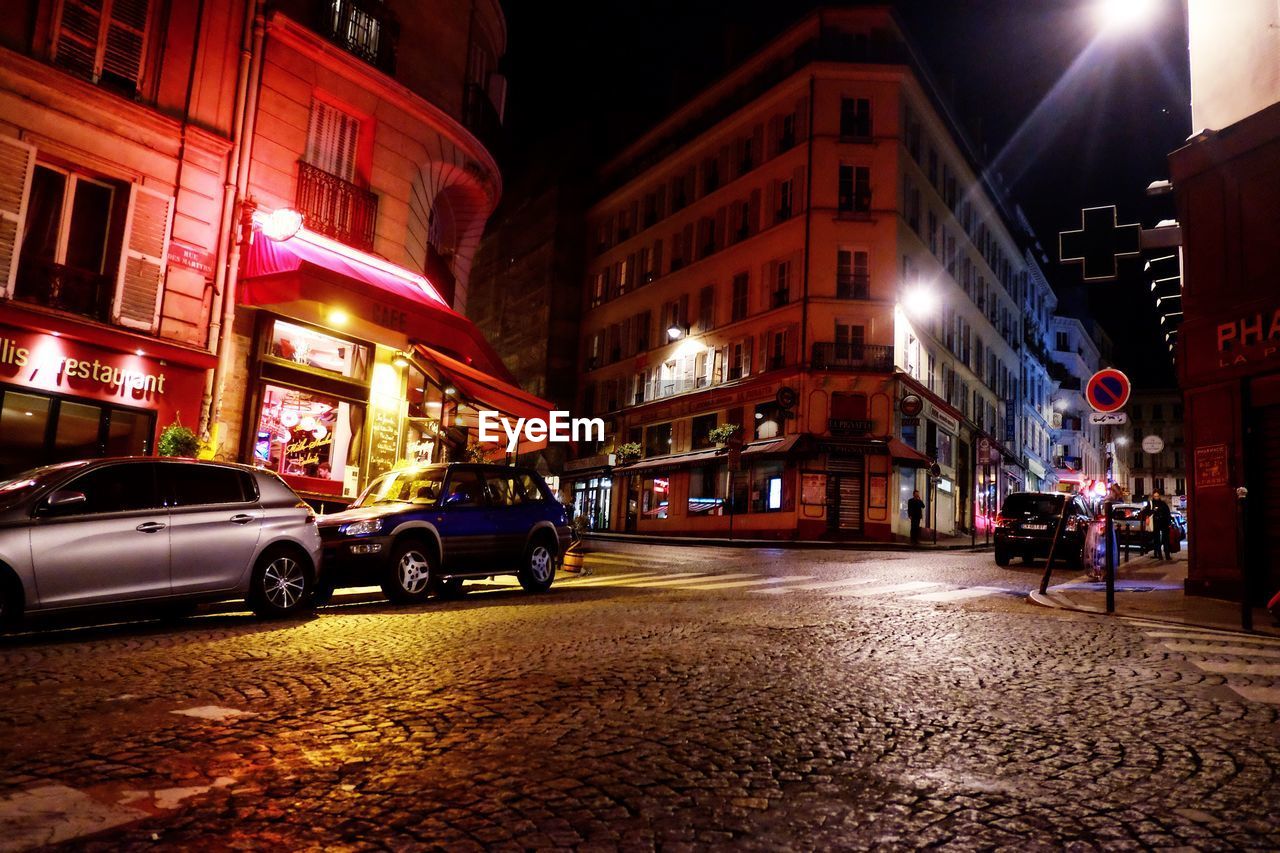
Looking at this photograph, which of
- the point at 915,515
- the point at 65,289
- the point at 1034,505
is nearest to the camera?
the point at 65,289

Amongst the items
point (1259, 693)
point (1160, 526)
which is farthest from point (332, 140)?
point (1160, 526)

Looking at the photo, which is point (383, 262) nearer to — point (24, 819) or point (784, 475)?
point (24, 819)

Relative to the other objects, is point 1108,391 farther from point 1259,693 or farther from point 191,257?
point 191,257

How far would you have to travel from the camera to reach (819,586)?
12305 millimetres

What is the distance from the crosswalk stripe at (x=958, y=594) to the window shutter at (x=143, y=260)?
12.0 m

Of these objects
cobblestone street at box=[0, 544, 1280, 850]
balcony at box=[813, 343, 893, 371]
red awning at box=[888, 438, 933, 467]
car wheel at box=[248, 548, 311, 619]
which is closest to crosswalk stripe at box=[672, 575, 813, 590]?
cobblestone street at box=[0, 544, 1280, 850]

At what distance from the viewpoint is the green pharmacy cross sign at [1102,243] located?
11.9 m

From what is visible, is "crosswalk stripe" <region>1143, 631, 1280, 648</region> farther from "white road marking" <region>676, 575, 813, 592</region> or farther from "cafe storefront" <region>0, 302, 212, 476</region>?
"cafe storefront" <region>0, 302, 212, 476</region>

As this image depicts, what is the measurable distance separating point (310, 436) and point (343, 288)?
346 centimetres

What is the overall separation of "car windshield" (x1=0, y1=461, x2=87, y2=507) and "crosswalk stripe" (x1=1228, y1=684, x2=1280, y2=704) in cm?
909

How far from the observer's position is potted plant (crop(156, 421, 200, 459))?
37.9 feet

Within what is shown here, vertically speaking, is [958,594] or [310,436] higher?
[310,436]

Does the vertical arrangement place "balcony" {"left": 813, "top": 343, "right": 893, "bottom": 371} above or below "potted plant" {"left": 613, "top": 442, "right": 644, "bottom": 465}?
above

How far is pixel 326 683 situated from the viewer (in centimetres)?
518
